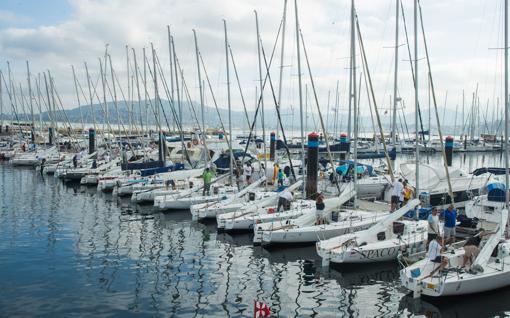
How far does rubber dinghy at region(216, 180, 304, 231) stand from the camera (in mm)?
21834

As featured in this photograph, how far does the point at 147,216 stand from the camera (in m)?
26.3

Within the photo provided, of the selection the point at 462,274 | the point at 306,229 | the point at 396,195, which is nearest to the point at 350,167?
the point at 396,195

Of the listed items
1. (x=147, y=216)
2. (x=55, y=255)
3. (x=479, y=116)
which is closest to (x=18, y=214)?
(x=147, y=216)

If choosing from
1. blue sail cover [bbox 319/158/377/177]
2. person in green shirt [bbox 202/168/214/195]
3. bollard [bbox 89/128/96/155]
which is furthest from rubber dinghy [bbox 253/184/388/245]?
bollard [bbox 89/128/96/155]

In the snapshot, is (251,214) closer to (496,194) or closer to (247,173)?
(247,173)

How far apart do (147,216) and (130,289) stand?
39.4 ft

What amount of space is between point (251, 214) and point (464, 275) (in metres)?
11.0

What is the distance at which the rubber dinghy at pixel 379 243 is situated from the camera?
1652cm

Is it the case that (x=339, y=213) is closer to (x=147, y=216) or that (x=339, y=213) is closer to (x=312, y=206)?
(x=312, y=206)

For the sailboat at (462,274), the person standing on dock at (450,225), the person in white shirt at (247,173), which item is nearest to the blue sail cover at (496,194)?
the person standing on dock at (450,225)

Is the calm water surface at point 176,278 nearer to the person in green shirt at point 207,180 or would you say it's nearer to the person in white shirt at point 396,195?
the person in green shirt at point 207,180

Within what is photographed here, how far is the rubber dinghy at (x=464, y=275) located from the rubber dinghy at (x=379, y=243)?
252cm

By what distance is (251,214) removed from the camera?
2266cm

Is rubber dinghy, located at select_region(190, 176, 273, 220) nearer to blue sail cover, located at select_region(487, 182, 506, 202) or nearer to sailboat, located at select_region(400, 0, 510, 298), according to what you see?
blue sail cover, located at select_region(487, 182, 506, 202)
